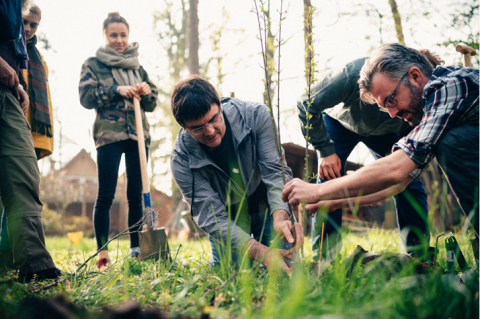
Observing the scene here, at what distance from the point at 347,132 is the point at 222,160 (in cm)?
124

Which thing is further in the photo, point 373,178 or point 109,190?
point 109,190

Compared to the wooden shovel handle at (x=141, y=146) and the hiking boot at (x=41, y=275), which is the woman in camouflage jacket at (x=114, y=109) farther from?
the hiking boot at (x=41, y=275)

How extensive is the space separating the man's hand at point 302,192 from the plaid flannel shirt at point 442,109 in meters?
0.45

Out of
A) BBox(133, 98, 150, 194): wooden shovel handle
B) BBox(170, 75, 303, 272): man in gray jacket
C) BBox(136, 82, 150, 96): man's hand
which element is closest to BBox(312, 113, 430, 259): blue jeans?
BBox(170, 75, 303, 272): man in gray jacket

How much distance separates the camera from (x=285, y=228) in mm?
1902

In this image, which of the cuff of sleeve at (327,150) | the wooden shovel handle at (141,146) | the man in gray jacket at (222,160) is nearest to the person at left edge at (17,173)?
the man in gray jacket at (222,160)

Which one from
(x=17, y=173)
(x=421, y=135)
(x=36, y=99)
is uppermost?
(x=36, y=99)

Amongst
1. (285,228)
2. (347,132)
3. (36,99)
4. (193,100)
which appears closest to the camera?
(285,228)

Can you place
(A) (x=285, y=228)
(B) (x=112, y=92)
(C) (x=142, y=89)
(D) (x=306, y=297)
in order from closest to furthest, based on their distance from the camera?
(D) (x=306, y=297) → (A) (x=285, y=228) → (B) (x=112, y=92) → (C) (x=142, y=89)

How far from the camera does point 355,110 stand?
284 cm

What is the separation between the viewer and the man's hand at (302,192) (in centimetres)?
172

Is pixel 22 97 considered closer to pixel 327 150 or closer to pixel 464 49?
pixel 327 150

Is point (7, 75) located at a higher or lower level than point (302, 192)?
higher

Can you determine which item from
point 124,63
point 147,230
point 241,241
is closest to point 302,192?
point 241,241
